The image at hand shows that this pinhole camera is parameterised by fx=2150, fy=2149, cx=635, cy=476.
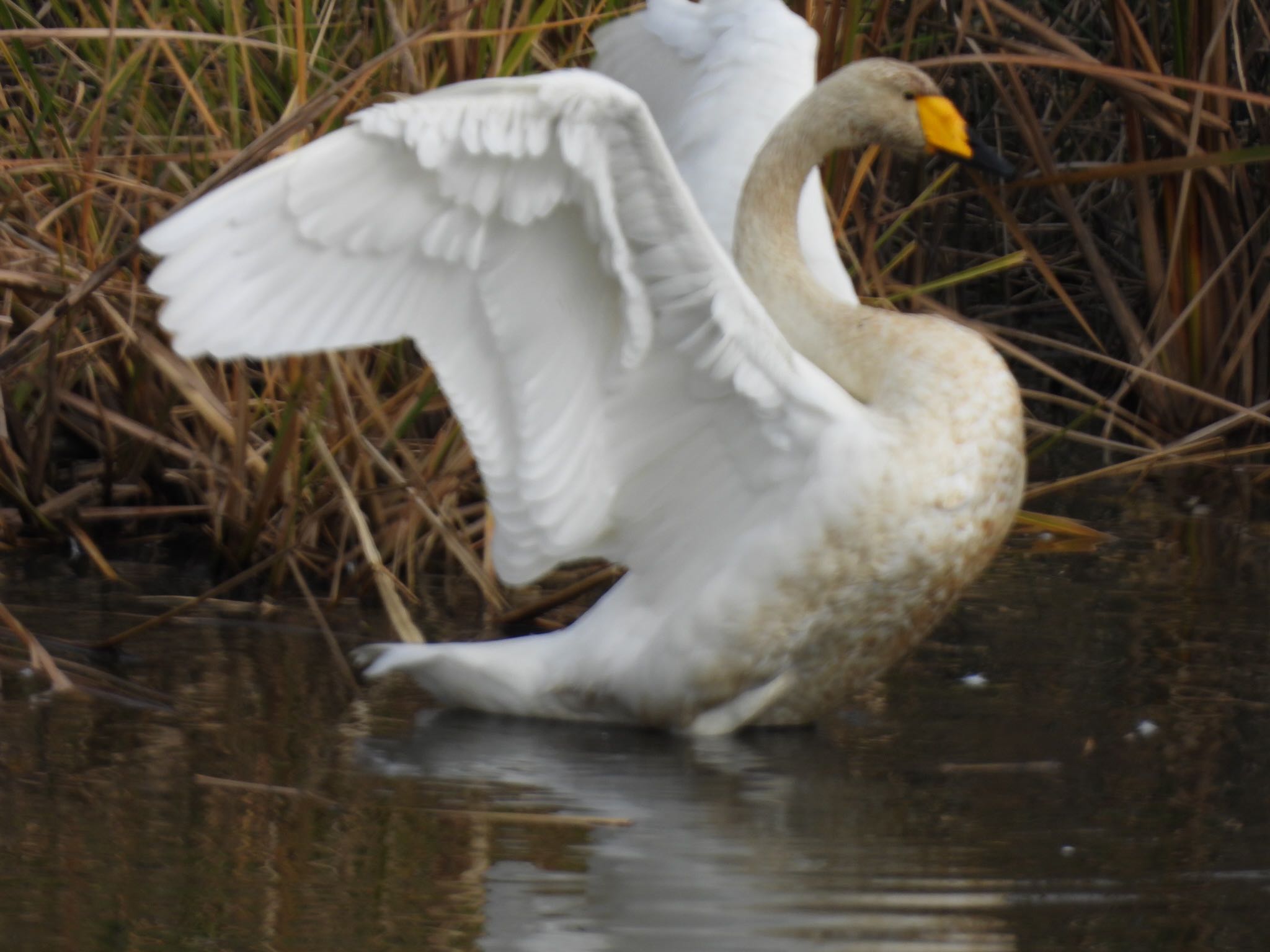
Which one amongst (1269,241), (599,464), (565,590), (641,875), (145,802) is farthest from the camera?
(1269,241)

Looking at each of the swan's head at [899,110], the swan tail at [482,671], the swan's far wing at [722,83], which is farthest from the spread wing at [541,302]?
the swan's far wing at [722,83]

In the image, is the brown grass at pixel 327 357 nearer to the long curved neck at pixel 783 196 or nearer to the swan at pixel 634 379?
the swan at pixel 634 379

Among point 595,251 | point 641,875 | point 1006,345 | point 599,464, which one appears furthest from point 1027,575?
point 641,875

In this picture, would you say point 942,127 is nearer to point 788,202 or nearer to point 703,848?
point 788,202

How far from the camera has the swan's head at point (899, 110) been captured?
4.39 metres

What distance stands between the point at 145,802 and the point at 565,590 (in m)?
1.52

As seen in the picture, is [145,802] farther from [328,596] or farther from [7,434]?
[7,434]

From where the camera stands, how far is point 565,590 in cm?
470

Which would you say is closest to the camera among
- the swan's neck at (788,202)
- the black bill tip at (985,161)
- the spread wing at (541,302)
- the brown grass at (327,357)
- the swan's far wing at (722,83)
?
the spread wing at (541,302)

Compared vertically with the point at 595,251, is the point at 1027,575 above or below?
below

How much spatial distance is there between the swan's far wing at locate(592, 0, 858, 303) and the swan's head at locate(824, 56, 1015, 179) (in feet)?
1.51

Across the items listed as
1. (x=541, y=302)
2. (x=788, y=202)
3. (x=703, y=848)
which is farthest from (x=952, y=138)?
(x=703, y=848)

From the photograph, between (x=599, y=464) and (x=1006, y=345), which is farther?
(x=1006, y=345)

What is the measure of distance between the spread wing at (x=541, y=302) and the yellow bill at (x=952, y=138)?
0.76 m
